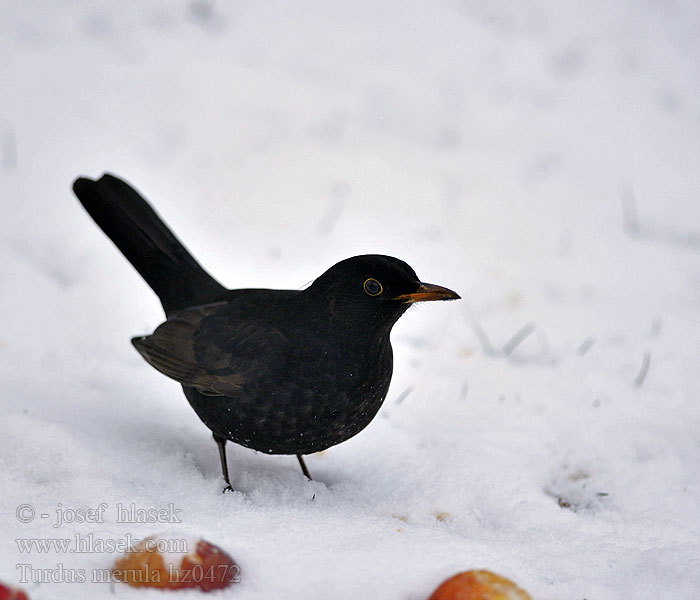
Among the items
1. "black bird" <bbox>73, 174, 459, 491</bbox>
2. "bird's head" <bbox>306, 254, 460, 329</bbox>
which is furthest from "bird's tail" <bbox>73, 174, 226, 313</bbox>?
"bird's head" <bbox>306, 254, 460, 329</bbox>

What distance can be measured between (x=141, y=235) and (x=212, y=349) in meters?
→ 0.78

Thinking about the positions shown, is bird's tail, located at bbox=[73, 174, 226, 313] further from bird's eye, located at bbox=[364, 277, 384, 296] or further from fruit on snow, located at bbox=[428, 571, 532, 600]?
fruit on snow, located at bbox=[428, 571, 532, 600]

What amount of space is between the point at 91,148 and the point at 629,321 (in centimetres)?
347

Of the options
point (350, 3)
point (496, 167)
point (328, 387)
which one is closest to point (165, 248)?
point (328, 387)

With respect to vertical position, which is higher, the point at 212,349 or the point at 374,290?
the point at 374,290

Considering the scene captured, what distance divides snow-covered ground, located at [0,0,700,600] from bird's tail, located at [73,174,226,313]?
1.79 feet

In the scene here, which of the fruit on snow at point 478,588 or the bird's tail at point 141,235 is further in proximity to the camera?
the bird's tail at point 141,235

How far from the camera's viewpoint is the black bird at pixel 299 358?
2.80 metres

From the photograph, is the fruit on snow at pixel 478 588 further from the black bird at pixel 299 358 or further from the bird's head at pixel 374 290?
the bird's head at pixel 374 290

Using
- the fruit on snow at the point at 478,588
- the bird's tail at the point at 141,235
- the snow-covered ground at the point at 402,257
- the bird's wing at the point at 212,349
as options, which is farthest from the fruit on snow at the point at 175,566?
the bird's tail at the point at 141,235

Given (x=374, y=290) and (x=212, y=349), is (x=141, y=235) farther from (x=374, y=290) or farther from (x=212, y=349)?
A: (x=374, y=290)

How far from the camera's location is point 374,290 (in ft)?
9.41

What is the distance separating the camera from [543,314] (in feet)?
Answer: 14.9

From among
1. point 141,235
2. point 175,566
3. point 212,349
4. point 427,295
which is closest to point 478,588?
point 175,566
